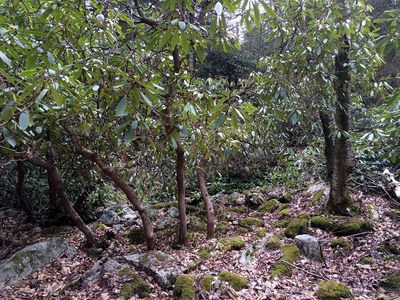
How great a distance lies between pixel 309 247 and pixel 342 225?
784mm

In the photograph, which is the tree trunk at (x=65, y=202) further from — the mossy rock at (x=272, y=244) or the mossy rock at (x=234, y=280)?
the mossy rock at (x=272, y=244)

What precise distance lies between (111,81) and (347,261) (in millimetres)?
3394

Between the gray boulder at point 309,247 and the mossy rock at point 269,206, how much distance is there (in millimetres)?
2082

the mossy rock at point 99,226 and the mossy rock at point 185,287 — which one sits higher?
the mossy rock at point 99,226

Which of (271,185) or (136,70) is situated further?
(271,185)

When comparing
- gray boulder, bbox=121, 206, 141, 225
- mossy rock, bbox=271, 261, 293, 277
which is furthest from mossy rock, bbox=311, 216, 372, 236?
gray boulder, bbox=121, 206, 141, 225

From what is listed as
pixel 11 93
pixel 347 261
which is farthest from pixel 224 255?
pixel 11 93

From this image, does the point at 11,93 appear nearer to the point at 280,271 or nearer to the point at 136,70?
the point at 136,70

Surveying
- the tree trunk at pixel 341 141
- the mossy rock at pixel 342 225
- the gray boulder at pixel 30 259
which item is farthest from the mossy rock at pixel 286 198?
the gray boulder at pixel 30 259

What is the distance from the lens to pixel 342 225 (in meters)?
4.20

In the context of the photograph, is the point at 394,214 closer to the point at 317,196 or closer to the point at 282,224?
the point at 317,196

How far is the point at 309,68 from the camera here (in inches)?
138

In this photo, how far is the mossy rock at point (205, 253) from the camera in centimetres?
394

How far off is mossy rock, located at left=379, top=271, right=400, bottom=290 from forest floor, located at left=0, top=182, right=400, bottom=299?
0.21 feet
